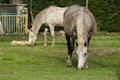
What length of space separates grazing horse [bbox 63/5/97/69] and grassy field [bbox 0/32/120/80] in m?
0.50

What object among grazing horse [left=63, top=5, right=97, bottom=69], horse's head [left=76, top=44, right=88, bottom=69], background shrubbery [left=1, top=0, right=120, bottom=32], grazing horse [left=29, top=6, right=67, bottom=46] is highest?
grazing horse [left=63, top=5, right=97, bottom=69]

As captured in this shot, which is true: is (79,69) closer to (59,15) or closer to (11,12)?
(59,15)

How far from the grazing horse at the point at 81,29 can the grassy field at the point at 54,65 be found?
0.50 meters

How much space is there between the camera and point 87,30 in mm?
14273

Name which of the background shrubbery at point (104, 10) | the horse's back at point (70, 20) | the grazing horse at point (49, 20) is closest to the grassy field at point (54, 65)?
the horse's back at point (70, 20)

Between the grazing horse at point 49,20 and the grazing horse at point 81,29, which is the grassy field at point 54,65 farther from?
the grazing horse at point 49,20

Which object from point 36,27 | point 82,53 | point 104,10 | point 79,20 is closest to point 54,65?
point 82,53

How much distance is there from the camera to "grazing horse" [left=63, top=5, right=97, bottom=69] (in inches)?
549

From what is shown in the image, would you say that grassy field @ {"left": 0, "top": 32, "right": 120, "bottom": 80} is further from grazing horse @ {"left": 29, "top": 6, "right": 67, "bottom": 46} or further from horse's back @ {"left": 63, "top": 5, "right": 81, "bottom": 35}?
grazing horse @ {"left": 29, "top": 6, "right": 67, "bottom": 46}

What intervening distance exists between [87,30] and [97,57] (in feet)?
12.9

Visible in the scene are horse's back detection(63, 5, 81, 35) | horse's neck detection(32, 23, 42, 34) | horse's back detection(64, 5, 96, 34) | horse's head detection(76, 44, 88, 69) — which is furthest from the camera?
horse's neck detection(32, 23, 42, 34)

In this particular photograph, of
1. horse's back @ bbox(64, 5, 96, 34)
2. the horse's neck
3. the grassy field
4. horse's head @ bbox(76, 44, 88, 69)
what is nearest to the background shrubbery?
the horse's neck

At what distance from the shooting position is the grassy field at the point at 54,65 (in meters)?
12.8

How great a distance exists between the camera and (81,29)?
14.2m
